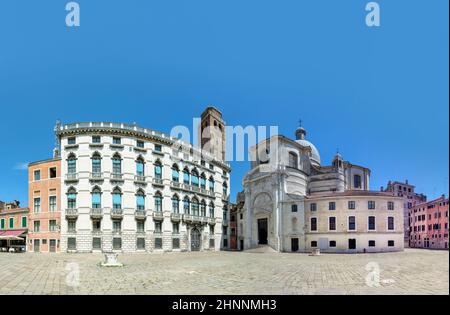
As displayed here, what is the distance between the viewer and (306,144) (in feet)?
182

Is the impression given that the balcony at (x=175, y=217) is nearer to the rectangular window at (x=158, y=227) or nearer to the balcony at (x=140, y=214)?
the rectangular window at (x=158, y=227)

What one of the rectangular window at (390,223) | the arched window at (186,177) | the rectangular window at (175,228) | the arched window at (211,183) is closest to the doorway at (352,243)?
the rectangular window at (390,223)

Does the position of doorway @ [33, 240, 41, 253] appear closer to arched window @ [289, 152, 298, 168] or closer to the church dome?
arched window @ [289, 152, 298, 168]

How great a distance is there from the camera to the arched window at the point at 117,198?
1426 inches

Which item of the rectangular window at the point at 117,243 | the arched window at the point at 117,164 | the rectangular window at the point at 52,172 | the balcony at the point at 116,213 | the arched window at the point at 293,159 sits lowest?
the rectangular window at the point at 117,243

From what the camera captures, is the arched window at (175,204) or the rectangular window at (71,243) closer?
the rectangular window at (71,243)

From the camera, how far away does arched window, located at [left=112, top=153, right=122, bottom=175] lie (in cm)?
3675

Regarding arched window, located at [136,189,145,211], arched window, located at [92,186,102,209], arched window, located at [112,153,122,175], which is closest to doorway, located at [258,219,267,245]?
arched window, located at [136,189,145,211]

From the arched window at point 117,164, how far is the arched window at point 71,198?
5.44m

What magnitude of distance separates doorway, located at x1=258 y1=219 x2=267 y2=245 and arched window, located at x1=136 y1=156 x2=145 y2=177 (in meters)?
19.8
